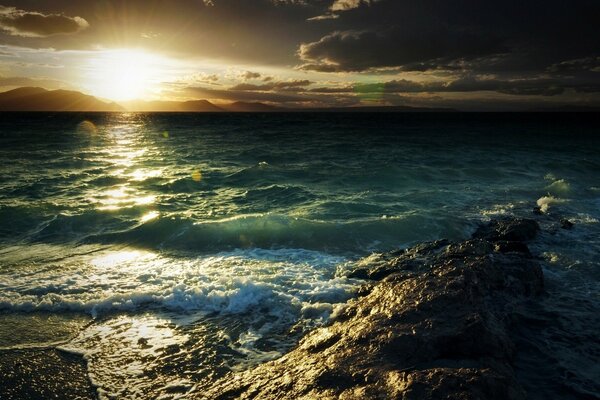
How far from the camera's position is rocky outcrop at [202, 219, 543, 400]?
14.1 feet

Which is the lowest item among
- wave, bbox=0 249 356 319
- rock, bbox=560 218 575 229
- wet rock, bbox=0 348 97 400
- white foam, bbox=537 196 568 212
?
wet rock, bbox=0 348 97 400

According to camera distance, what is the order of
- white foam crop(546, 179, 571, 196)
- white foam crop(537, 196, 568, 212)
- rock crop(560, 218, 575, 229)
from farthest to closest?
white foam crop(546, 179, 571, 196) → white foam crop(537, 196, 568, 212) → rock crop(560, 218, 575, 229)

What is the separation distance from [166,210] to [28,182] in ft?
40.5

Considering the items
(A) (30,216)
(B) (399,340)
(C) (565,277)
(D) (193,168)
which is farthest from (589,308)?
(D) (193,168)

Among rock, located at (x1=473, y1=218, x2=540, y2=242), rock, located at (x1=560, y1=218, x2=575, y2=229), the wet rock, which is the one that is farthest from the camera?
rock, located at (x1=560, y1=218, x2=575, y2=229)

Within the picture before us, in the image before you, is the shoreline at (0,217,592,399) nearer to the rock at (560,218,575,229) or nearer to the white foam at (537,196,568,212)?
the rock at (560,218,575,229)

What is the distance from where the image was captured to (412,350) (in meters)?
5.00

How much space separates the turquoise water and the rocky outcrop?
0.89m

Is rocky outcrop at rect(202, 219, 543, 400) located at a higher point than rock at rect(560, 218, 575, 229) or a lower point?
higher

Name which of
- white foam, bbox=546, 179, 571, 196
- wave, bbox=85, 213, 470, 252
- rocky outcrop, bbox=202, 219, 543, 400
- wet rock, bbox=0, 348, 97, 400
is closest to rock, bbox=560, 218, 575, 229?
wave, bbox=85, 213, 470, 252

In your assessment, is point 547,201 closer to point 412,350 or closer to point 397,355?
point 412,350

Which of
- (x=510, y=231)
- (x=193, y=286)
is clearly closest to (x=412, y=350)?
(x=193, y=286)

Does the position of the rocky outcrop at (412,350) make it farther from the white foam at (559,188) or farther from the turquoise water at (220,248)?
the white foam at (559,188)

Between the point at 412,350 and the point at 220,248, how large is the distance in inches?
336
